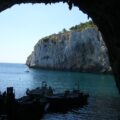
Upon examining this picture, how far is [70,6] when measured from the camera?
1307 centimetres

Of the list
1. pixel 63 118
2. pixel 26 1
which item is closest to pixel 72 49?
pixel 63 118

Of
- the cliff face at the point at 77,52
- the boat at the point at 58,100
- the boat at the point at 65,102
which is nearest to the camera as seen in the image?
the boat at the point at 58,100

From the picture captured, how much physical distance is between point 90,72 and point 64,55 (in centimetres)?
1243

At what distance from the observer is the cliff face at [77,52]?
427 feet

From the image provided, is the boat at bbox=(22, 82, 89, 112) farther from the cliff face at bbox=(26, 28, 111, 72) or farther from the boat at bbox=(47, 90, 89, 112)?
the cliff face at bbox=(26, 28, 111, 72)

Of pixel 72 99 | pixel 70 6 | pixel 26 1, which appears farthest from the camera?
pixel 72 99

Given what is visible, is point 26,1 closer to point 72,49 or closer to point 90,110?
point 90,110

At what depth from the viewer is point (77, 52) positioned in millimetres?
136500

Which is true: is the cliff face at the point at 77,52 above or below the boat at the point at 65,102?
above

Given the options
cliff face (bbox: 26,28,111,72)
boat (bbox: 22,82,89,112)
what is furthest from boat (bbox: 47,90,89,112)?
cliff face (bbox: 26,28,111,72)

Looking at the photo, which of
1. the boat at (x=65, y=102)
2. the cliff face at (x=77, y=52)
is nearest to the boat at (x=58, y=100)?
the boat at (x=65, y=102)

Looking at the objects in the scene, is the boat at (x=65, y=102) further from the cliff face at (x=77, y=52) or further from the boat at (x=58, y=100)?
the cliff face at (x=77, y=52)

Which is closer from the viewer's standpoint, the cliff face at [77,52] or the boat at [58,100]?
the boat at [58,100]

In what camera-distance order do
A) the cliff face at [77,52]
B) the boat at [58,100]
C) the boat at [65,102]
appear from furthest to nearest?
the cliff face at [77,52] → the boat at [65,102] → the boat at [58,100]
